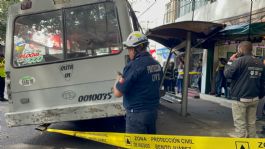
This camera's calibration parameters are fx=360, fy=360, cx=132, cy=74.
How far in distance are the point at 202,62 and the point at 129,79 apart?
1290cm

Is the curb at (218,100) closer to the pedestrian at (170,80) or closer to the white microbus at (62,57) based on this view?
the pedestrian at (170,80)

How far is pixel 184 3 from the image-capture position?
22.1m

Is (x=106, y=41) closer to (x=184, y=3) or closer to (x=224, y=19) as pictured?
(x=224, y=19)

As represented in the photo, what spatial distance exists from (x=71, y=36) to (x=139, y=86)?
2903 mm

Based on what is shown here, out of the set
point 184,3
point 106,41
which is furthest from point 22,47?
point 184,3

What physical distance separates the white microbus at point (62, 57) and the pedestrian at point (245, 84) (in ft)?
6.49

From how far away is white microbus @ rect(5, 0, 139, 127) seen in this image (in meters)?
6.47

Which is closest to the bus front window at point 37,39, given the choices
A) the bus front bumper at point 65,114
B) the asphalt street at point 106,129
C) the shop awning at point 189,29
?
the bus front bumper at point 65,114

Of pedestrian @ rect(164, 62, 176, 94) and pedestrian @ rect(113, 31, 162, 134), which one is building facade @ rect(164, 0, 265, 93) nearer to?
pedestrian @ rect(164, 62, 176, 94)

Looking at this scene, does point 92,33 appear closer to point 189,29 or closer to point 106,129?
point 106,129

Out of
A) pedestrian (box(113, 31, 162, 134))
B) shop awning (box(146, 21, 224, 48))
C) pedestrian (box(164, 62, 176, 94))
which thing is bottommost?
pedestrian (box(164, 62, 176, 94))

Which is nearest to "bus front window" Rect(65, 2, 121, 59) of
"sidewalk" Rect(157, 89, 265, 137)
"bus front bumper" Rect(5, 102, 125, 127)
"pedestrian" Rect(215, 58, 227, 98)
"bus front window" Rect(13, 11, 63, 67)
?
"bus front window" Rect(13, 11, 63, 67)

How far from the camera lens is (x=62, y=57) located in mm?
6551

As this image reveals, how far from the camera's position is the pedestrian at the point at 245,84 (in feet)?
18.7
